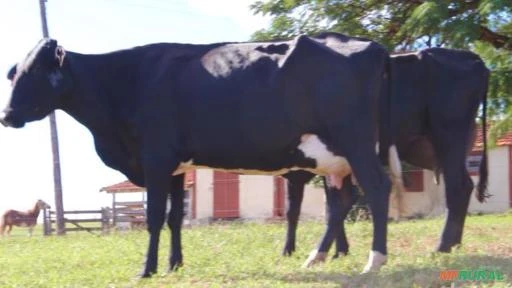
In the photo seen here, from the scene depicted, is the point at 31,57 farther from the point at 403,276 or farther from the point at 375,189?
the point at 403,276

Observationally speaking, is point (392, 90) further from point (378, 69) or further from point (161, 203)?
point (161, 203)

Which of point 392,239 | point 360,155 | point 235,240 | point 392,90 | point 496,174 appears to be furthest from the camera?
point 496,174

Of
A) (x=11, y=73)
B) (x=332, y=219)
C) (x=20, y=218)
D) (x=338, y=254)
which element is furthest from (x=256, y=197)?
(x=11, y=73)

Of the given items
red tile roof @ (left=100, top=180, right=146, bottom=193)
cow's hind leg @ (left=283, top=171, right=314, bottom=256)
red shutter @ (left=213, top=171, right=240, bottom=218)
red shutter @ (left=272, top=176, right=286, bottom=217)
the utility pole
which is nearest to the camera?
cow's hind leg @ (left=283, top=171, right=314, bottom=256)

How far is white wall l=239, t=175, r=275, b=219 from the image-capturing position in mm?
33125

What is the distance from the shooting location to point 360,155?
308 inches

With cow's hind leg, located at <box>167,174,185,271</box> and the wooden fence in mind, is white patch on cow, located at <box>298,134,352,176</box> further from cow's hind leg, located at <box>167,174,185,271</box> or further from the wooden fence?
the wooden fence

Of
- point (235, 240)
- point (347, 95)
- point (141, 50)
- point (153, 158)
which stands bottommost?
point (235, 240)

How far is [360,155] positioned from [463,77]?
2052mm

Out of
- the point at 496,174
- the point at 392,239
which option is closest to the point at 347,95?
the point at 392,239

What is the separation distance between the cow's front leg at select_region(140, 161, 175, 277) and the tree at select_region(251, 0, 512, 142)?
527 cm

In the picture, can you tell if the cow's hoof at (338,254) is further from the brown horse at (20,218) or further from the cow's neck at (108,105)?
the brown horse at (20,218)

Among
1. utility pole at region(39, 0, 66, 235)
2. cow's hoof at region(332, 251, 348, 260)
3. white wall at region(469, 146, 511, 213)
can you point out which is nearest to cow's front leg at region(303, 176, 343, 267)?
cow's hoof at region(332, 251, 348, 260)

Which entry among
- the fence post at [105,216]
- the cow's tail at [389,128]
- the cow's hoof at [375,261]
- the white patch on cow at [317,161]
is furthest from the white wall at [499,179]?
the cow's hoof at [375,261]
